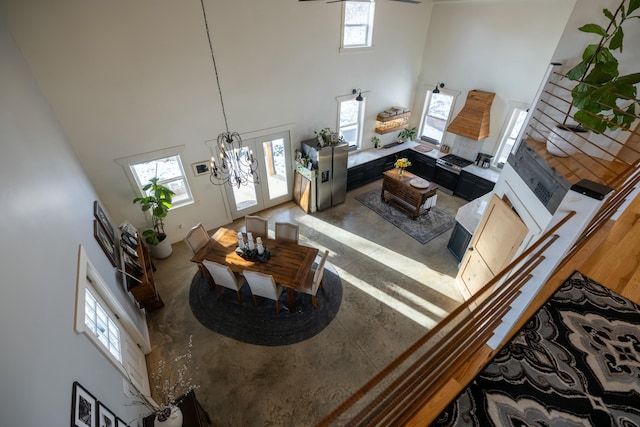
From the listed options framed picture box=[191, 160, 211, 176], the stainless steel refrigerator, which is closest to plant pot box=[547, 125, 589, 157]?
the stainless steel refrigerator

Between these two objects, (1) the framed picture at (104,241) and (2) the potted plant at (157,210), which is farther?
(2) the potted plant at (157,210)

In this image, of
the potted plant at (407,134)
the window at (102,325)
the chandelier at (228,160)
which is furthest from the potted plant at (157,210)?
the potted plant at (407,134)

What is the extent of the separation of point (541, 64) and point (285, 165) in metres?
5.74

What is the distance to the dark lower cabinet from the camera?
5.23 m

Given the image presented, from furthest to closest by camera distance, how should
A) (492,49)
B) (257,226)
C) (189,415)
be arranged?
(492,49)
(257,226)
(189,415)

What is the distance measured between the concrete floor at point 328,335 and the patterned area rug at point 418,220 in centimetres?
23

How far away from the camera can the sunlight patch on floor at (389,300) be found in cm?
445

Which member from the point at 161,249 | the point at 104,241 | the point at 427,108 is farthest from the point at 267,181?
the point at 427,108

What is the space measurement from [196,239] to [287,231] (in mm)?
1545

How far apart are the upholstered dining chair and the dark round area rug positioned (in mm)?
804

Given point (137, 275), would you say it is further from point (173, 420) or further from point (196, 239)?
point (173, 420)

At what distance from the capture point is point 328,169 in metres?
6.54

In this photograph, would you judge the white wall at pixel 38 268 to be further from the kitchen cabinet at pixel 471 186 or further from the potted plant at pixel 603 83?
the kitchen cabinet at pixel 471 186

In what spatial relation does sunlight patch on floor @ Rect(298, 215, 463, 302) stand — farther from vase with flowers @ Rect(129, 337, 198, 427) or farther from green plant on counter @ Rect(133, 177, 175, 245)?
Answer: vase with flowers @ Rect(129, 337, 198, 427)
